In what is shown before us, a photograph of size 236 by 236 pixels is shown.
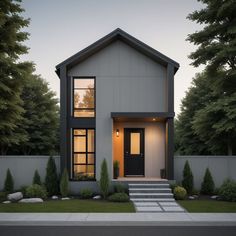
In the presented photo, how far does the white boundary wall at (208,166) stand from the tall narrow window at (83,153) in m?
4.81

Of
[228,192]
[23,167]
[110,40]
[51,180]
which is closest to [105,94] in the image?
[110,40]

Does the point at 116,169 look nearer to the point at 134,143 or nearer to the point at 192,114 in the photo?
the point at 134,143

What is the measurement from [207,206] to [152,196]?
291cm

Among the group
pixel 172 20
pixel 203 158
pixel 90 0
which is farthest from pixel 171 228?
pixel 172 20

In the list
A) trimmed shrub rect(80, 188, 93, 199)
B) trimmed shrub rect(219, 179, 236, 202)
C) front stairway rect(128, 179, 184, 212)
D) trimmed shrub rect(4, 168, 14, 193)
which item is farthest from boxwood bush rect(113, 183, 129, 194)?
trimmed shrub rect(4, 168, 14, 193)

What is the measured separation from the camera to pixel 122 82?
18500 mm

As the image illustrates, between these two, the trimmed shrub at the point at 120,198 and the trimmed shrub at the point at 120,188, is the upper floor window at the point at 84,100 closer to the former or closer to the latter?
the trimmed shrub at the point at 120,188

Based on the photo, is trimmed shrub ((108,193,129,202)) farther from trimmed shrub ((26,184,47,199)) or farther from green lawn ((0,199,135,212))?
trimmed shrub ((26,184,47,199))

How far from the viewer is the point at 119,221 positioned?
11117 mm

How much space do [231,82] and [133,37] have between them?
5.77 metres

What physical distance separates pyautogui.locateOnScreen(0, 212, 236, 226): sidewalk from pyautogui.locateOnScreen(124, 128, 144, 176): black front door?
695cm

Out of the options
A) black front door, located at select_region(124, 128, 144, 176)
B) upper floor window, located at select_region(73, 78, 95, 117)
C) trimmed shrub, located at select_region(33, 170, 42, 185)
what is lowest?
trimmed shrub, located at select_region(33, 170, 42, 185)

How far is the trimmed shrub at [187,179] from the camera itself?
57.3 ft

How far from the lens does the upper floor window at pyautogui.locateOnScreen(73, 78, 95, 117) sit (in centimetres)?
1852
